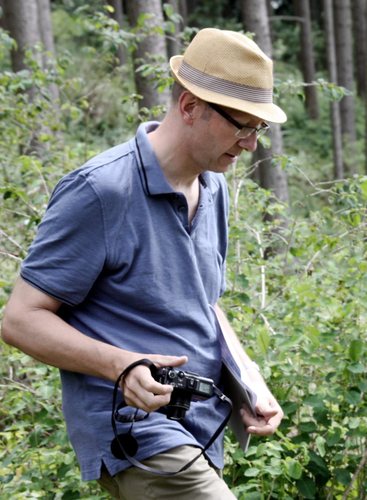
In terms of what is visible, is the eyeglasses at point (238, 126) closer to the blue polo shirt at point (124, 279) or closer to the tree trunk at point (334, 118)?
the blue polo shirt at point (124, 279)

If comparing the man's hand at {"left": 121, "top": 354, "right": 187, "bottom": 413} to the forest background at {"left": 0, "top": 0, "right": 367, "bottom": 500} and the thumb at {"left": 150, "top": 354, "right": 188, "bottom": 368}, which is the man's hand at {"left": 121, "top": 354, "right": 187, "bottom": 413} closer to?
the thumb at {"left": 150, "top": 354, "right": 188, "bottom": 368}

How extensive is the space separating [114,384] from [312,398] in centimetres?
196

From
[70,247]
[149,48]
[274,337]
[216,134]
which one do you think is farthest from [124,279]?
[149,48]

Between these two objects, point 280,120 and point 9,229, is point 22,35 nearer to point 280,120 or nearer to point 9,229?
point 9,229

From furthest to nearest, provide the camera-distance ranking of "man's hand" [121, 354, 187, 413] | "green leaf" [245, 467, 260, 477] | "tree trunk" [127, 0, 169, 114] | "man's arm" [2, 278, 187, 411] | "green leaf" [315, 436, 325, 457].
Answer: "tree trunk" [127, 0, 169, 114] → "green leaf" [315, 436, 325, 457] → "green leaf" [245, 467, 260, 477] → "man's arm" [2, 278, 187, 411] → "man's hand" [121, 354, 187, 413]

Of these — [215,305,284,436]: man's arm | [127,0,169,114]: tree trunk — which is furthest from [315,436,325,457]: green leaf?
[127,0,169,114]: tree trunk

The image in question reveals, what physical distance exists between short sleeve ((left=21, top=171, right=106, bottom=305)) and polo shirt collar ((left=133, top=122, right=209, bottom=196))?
0.20m

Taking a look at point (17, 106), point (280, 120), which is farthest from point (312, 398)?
point (17, 106)

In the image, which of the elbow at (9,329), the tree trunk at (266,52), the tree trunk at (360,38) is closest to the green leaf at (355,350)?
the elbow at (9,329)

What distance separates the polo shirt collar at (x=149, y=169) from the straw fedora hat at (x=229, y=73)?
8.8 inches

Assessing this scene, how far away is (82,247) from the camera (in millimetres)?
2865

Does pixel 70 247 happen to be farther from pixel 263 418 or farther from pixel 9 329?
pixel 263 418

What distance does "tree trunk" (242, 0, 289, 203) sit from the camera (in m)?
12.2

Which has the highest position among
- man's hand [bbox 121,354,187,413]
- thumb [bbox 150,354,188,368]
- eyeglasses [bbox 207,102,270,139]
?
eyeglasses [bbox 207,102,270,139]
